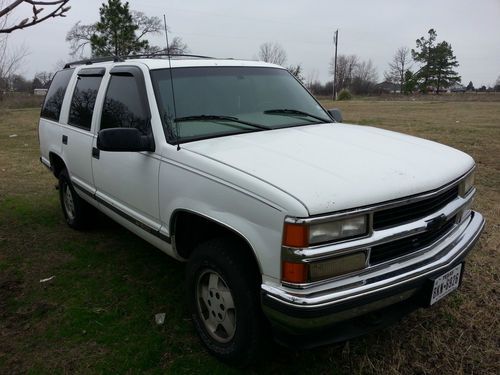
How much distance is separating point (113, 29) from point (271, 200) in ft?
125

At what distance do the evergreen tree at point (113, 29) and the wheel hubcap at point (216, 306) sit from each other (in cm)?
3531

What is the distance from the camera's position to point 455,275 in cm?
262

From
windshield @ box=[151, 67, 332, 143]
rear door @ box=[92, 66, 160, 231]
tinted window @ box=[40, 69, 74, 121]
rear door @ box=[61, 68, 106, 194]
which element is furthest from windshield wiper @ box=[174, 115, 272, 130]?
tinted window @ box=[40, 69, 74, 121]

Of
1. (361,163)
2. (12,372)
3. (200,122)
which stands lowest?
(12,372)

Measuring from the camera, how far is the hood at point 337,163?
215 centimetres

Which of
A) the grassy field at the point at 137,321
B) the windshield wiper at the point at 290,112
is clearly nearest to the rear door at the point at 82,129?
the grassy field at the point at 137,321

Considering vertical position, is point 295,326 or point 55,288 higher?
point 295,326

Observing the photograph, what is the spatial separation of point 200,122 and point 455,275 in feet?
6.26

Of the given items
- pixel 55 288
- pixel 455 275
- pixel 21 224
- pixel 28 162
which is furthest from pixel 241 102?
pixel 28 162

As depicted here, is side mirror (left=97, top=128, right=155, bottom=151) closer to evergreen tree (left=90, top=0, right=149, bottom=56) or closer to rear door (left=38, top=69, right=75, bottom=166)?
rear door (left=38, top=69, right=75, bottom=166)

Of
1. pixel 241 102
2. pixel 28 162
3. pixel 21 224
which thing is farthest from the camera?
pixel 28 162

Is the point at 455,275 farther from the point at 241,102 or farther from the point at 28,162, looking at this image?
the point at 28,162

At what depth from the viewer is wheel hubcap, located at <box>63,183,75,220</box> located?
5.04m

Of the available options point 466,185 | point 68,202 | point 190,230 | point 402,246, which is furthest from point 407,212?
point 68,202
